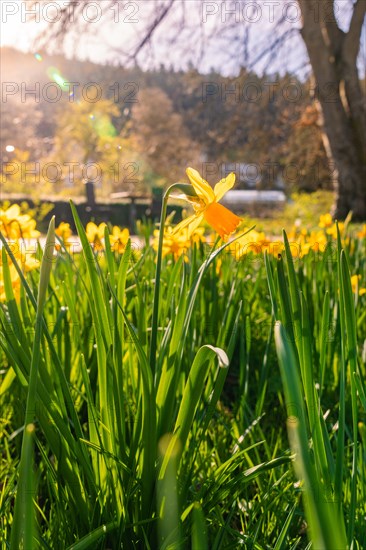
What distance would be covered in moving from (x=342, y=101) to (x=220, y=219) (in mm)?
8895

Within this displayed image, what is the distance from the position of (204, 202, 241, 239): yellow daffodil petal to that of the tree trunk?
767 cm

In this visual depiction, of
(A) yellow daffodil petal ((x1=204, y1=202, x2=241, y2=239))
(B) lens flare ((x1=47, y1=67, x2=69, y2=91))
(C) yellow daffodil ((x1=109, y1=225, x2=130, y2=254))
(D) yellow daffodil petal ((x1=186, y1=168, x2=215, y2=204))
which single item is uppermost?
(B) lens flare ((x1=47, y1=67, x2=69, y2=91))

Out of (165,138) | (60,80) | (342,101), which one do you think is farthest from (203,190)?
(165,138)

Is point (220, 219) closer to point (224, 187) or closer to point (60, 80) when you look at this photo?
point (224, 187)

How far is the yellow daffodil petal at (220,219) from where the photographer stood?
73 cm

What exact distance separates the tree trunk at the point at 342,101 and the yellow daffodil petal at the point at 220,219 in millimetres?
7667

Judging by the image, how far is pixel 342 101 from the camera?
885 centimetres

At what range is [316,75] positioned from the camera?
8500 mm

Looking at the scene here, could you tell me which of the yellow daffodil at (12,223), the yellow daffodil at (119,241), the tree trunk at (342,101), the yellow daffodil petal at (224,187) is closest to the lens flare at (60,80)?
the yellow daffodil at (119,241)

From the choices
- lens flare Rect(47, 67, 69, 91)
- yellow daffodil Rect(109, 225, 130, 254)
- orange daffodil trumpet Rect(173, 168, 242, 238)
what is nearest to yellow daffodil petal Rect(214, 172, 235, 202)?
orange daffodil trumpet Rect(173, 168, 242, 238)

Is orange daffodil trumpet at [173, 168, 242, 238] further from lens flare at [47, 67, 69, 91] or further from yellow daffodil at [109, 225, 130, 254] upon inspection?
lens flare at [47, 67, 69, 91]

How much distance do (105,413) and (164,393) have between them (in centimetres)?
9

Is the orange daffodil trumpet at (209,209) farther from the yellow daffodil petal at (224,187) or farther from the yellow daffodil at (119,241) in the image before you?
the yellow daffodil at (119,241)

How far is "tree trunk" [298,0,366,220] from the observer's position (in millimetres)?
8234
